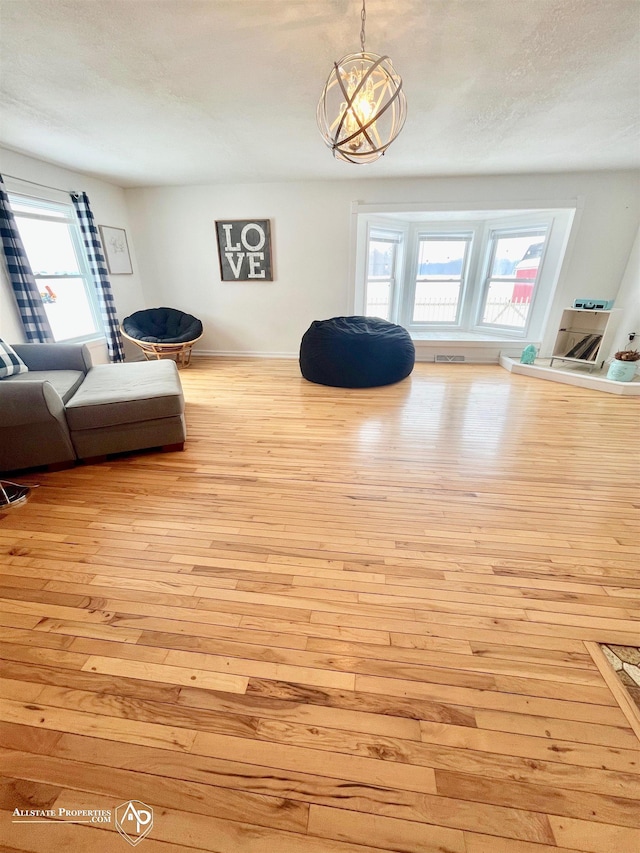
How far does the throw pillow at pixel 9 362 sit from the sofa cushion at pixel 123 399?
18.3 inches

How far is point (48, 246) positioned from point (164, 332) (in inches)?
60.0

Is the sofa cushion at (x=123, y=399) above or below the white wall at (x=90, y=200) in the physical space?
below

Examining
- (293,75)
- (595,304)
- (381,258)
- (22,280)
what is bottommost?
(595,304)

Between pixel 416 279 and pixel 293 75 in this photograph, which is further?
pixel 416 279

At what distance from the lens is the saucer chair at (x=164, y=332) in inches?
176

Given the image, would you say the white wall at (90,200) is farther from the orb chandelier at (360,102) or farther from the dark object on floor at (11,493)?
the orb chandelier at (360,102)

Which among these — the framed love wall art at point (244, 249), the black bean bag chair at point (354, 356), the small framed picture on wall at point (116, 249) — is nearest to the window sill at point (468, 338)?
the black bean bag chair at point (354, 356)

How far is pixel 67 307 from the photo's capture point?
422 cm

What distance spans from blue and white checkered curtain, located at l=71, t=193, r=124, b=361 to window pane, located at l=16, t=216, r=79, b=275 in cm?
20

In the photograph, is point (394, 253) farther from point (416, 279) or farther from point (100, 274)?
point (100, 274)

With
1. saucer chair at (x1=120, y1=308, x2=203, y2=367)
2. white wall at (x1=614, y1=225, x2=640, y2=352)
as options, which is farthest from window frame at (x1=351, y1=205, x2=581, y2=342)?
saucer chair at (x1=120, y1=308, x2=203, y2=367)

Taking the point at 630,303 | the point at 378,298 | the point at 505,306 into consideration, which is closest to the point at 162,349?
the point at 378,298

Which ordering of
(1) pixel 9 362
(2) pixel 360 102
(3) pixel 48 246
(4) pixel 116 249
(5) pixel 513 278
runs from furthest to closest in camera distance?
(5) pixel 513 278, (4) pixel 116 249, (3) pixel 48 246, (1) pixel 9 362, (2) pixel 360 102

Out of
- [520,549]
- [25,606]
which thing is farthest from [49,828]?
[520,549]
